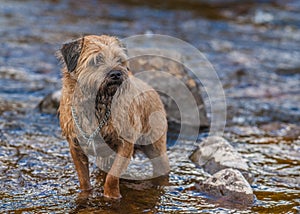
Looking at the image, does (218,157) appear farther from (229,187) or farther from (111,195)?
(111,195)

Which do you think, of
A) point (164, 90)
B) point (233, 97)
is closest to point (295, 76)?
point (233, 97)

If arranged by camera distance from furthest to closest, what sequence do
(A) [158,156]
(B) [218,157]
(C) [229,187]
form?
(B) [218,157], (A) [158,156], (C) [229,187]

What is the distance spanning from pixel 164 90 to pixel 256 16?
37.1 ft

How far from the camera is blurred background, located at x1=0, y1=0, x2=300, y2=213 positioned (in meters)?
6.70

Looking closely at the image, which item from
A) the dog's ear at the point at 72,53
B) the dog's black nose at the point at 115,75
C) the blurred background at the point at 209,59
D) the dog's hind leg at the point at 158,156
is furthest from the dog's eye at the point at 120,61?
the blurred background at the point at 209,59

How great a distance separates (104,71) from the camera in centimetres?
613

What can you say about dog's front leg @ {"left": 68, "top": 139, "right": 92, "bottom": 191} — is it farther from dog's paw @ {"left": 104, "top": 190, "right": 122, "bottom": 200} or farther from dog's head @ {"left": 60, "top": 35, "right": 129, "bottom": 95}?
dog's head @ {"left": 60, "top": 35, "right": 129, "bottom": 95}

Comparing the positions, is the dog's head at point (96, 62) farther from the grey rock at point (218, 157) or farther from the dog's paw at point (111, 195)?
the grey rock at point (218, 157)

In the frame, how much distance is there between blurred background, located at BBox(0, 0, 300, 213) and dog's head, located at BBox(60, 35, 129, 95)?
1375 mm

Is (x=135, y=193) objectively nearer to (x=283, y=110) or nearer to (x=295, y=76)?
(x=283, y=110)

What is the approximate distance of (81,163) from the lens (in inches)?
259

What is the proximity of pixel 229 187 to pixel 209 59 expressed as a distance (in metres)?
7.91

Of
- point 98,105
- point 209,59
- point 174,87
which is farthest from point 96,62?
point 209,59

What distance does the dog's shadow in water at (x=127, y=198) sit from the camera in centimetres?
632
